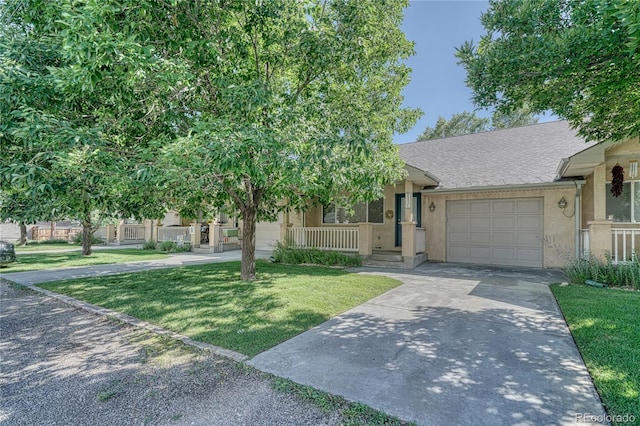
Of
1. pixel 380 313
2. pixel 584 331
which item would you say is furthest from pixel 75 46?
pixel 584 331

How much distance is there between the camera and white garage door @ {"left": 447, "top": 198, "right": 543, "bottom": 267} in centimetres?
1032

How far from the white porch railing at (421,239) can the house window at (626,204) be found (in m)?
5.31

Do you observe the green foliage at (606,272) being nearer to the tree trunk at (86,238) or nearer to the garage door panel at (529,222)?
the garage door panel at (529,222)

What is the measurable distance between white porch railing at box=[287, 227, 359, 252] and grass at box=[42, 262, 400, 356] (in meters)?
2.55

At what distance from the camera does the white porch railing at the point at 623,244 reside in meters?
7.71

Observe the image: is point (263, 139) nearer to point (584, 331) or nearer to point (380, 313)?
point (380, 313)

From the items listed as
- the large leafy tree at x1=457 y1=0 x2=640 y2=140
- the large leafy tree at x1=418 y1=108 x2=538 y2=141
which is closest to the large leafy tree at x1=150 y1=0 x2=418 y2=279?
the large leafy tree at x1=457 y1=0 x2=640 y2=140

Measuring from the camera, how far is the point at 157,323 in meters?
4.68

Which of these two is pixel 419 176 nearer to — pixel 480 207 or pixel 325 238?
pixel 480 207

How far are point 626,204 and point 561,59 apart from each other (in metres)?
8.07

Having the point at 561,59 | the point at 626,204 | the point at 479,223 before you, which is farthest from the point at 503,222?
the point at 561,59

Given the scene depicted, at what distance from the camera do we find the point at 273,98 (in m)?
5.61

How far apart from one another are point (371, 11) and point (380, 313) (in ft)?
19.0

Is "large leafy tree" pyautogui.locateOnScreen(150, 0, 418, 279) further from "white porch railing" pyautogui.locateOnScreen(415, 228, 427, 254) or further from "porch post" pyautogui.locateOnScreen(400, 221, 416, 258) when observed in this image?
"white porch railing" pyautogui.locateOnScreen(415, 228, 427, 254)
